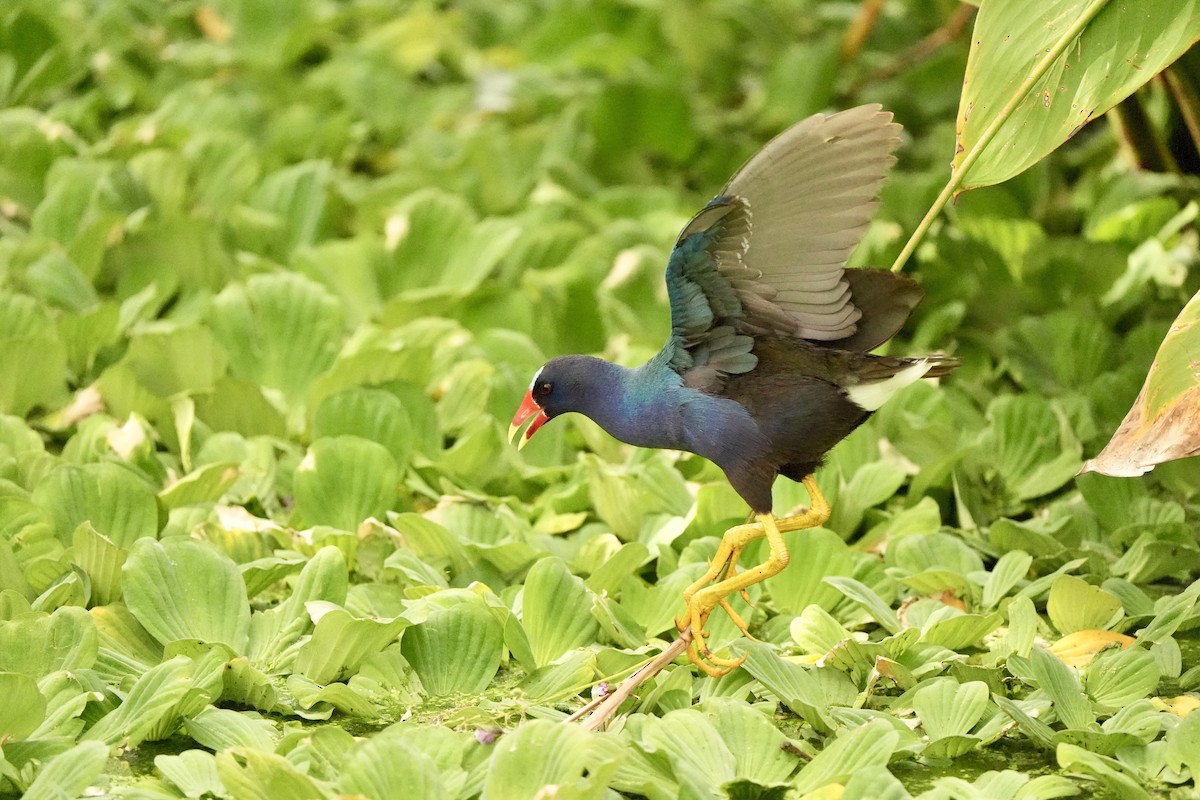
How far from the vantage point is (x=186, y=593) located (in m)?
2.35

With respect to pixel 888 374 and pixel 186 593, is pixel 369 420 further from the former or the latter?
pixel 888 374

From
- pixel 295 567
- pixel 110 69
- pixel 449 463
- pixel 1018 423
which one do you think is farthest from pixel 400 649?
pixel 110 69

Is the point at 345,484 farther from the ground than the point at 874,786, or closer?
closer

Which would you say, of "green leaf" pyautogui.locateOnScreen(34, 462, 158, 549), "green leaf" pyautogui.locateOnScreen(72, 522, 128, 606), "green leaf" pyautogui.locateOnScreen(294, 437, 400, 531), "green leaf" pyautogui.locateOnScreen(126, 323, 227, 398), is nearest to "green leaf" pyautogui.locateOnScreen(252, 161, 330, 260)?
"green leaf" pyautogui.locateOnScreen(126, 323, 227, 398)

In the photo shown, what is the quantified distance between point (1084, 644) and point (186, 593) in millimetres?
1465

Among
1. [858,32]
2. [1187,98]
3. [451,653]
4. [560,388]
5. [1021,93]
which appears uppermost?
[1021,93]

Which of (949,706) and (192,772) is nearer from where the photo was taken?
(192,772)

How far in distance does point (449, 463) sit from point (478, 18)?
11.0 feet

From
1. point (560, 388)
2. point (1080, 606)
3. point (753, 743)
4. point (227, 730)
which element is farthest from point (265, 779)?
point (1080, 606)

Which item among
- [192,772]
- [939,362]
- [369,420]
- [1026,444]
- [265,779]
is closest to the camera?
[265,779]

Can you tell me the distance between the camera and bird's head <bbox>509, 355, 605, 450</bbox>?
254cm

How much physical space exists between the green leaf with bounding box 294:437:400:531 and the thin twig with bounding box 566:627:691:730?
77 centimetres

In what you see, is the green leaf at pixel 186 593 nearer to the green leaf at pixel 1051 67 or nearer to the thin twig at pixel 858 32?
the green leaf at pixel 1051 67

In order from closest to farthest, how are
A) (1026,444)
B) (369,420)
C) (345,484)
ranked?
(345,484) < (369,420) < (1026,444)
